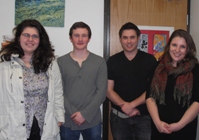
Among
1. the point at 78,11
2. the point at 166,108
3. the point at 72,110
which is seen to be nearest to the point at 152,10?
the point at 78,11

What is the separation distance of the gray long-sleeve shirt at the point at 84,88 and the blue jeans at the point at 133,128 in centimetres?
26

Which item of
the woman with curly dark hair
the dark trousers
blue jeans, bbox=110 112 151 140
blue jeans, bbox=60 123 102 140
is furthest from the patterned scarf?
the dark trousers

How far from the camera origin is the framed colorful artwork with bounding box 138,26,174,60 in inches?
106

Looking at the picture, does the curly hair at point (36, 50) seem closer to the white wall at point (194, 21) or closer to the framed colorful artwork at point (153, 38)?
the framed colorful artwork at point (153, 38)

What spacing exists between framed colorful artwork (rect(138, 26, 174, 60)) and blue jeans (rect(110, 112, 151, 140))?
0.99m

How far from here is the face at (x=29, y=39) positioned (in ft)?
5.50

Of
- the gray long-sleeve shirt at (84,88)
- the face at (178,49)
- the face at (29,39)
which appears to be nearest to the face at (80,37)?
the gray long-sleeve shirt at (84,88)

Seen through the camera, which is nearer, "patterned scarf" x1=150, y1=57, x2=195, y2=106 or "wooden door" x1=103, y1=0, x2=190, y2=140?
"patterned scarf" x1=150, y1=57, x2=195, y2=106

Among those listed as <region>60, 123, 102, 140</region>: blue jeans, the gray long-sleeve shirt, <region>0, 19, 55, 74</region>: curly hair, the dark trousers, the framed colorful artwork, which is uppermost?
the framed colorful artwork

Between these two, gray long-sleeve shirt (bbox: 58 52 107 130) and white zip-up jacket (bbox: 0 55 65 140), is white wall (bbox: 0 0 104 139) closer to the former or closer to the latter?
gray long-sleeve shirt (bbox: 58 52 107 130)

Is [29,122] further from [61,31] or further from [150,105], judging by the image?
[61,31]

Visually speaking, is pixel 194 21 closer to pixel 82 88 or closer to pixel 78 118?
pixel 82 88

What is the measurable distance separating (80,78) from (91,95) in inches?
7.2

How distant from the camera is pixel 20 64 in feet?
5.44
